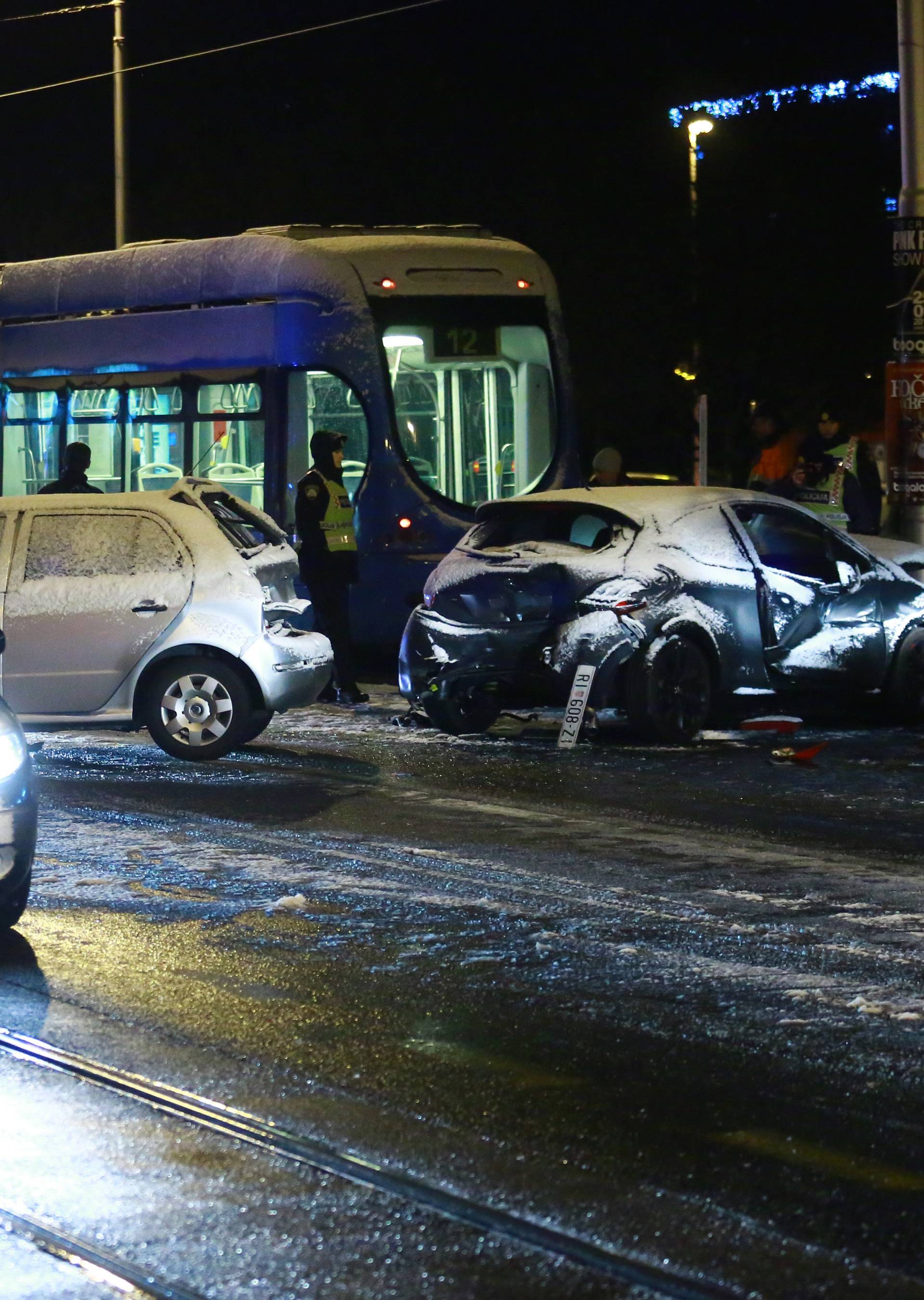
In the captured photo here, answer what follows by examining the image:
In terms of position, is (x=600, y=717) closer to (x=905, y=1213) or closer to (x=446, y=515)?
(x=446, y=515)

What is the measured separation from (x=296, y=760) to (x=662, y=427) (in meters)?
29.7

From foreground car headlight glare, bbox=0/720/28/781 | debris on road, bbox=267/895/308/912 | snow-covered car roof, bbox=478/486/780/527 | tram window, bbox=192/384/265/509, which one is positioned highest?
tram window, bbox=192/384/265/509

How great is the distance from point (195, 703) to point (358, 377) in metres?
6.16

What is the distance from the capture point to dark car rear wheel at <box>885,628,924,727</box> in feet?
44.5

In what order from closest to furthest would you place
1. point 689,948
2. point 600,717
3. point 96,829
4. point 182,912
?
point 689,948 → point 182,912 → point 96,829 → point 600,717

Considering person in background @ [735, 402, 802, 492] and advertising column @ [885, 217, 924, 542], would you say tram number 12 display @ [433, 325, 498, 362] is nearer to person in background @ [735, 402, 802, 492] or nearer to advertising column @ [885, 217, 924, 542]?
person in background @ [735, 402, 802, 492]

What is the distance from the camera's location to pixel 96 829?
30.6 feet

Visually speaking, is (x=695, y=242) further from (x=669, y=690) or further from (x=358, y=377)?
(x=669, y=690)

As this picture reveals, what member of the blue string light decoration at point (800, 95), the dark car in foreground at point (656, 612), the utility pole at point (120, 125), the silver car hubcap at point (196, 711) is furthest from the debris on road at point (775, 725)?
the blue string light decoration at point (800, 95)

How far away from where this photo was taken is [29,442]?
19.5m

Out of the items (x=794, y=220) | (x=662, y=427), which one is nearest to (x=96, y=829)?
(x=662, y=427)

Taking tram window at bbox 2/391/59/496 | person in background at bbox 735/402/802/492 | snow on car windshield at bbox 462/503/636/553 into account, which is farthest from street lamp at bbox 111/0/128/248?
snow on car windshield at bbox 462/503/636/553

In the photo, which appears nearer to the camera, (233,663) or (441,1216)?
(441,1216)

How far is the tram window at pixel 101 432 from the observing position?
18672mm
